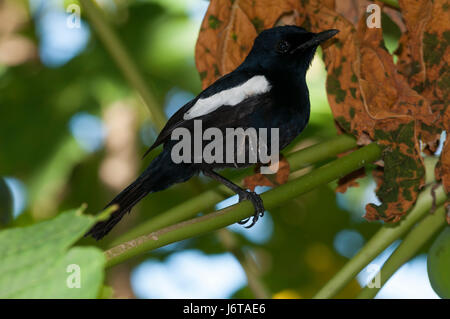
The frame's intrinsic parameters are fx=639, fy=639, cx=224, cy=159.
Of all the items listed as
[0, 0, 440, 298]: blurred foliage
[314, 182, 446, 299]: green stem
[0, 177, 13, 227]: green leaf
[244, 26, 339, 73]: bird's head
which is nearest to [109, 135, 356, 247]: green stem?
[314, 182, 446, 299]: green stem

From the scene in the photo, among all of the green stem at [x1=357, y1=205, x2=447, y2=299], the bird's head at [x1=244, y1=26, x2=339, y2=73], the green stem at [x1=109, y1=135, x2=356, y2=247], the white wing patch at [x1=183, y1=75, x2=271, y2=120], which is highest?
the bird's head at [x1=244, y1=26, x2=339, y2=73]

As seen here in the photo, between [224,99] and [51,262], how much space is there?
51.8 inches

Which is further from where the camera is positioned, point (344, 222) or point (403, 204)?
point (344, 222)

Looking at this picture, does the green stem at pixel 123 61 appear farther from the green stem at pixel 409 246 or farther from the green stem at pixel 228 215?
the green stem at pixel 409 246

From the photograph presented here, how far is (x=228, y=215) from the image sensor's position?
4.99 feet

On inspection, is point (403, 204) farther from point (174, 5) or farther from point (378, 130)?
point (174, 5)

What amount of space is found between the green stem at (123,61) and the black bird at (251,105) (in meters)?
0.08

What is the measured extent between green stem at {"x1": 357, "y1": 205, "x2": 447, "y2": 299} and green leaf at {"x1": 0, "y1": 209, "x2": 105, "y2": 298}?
109 centimetres

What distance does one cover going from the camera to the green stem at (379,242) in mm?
Result: 1791

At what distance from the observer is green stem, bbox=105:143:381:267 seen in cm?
139

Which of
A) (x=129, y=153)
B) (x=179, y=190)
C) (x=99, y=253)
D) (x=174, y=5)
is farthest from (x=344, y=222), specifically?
(x=99, y=253)

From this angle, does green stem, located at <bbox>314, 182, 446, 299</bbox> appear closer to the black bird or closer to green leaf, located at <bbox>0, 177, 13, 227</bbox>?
the black bird

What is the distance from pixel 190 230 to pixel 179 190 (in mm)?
2130

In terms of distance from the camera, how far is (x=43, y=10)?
3465 millimetres
